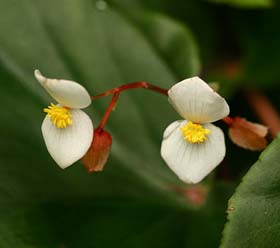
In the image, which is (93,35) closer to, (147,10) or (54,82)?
(147,10)

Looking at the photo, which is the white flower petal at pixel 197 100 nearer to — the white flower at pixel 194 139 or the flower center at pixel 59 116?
the white flower at pixel 194 139

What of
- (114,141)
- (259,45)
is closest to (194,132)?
(114,141)

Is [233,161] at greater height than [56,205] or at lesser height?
lesser

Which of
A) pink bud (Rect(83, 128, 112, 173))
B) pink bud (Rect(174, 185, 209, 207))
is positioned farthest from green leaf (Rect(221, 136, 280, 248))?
pink bud (Rect(174, 185, 209, 207))

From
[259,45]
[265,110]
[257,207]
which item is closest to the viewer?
[257,207]

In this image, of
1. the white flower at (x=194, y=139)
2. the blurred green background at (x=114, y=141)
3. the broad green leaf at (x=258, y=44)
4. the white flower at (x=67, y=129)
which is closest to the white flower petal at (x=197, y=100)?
the white flower at (x=194, y=139)

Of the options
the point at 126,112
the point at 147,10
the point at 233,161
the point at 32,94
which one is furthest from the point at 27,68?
the point at 233,161

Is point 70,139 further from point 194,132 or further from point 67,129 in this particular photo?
point 194,132
